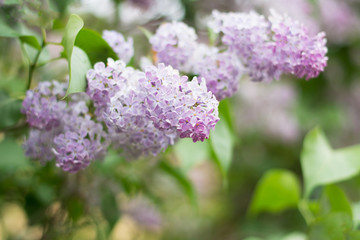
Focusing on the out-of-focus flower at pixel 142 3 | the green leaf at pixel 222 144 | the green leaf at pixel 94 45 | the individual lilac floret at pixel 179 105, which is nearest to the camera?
the individual lilac floret at pixel 179 105

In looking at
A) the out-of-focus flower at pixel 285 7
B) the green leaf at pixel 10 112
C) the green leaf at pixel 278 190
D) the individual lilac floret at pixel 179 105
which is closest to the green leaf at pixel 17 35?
the green leaf at pixel 10 112

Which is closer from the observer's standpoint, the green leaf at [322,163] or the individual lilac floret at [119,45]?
the individual lilac floret at [119,45]

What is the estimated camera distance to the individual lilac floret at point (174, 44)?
0.62 metres

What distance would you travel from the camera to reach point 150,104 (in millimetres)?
482

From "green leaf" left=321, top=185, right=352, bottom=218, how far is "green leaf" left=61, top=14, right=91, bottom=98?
529 millimetres

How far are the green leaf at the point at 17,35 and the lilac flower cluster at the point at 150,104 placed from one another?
0.54ft

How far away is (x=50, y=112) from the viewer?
58 centimetres

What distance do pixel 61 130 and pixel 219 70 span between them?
255 millimetres

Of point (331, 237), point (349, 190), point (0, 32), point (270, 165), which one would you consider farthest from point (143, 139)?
point (349, 190)

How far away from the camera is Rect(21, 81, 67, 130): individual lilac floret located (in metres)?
0.58

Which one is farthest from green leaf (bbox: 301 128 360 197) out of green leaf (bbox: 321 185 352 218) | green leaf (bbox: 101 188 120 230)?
green leaf (bbox: 101 188 120 230)

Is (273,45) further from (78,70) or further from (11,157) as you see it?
(11,157)

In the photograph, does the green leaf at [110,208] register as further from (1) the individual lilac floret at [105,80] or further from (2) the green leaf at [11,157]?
(1) the individual lilac floret at [105,80]

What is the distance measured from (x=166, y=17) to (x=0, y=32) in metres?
0.66
